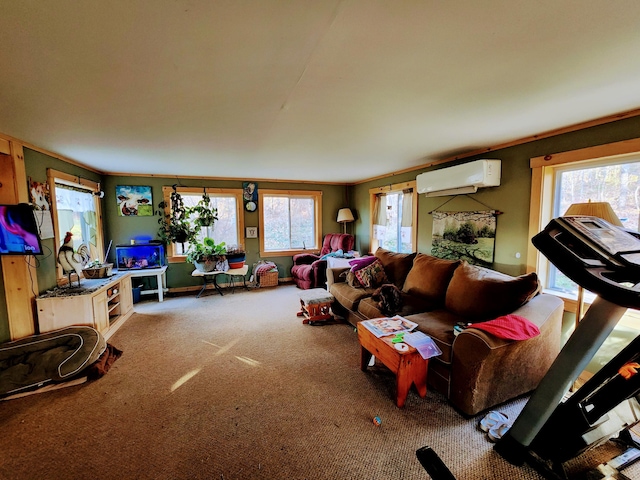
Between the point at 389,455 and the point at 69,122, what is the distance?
3489 mm

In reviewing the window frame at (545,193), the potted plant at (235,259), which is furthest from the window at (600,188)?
the potted plant at (235,259)

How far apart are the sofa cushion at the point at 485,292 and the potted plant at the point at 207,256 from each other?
3686 millimetres

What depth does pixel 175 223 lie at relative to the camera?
495 cm

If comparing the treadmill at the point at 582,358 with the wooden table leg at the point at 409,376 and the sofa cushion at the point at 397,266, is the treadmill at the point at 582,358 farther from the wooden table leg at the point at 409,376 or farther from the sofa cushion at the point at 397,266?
the sofa cushion at the point at 397,266

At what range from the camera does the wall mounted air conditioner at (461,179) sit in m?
2.95

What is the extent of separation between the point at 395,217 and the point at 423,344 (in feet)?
11.2

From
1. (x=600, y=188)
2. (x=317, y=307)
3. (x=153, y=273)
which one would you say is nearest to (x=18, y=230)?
(x=153, y=273)

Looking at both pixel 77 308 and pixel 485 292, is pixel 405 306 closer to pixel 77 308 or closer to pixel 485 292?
pixel 485 292

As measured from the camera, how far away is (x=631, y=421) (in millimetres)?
1558

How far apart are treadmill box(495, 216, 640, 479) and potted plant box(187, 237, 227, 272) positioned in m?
4.29

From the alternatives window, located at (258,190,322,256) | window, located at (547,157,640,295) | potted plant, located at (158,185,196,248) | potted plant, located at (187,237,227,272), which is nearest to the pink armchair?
window, located at (258,190,322,256)

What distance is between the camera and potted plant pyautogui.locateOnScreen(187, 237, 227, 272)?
14.9 feet

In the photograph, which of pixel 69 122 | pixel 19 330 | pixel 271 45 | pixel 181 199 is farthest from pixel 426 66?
pixel 181 199

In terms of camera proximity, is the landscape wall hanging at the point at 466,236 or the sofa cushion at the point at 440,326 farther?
the landscape wall hanging at the point at 466,236
